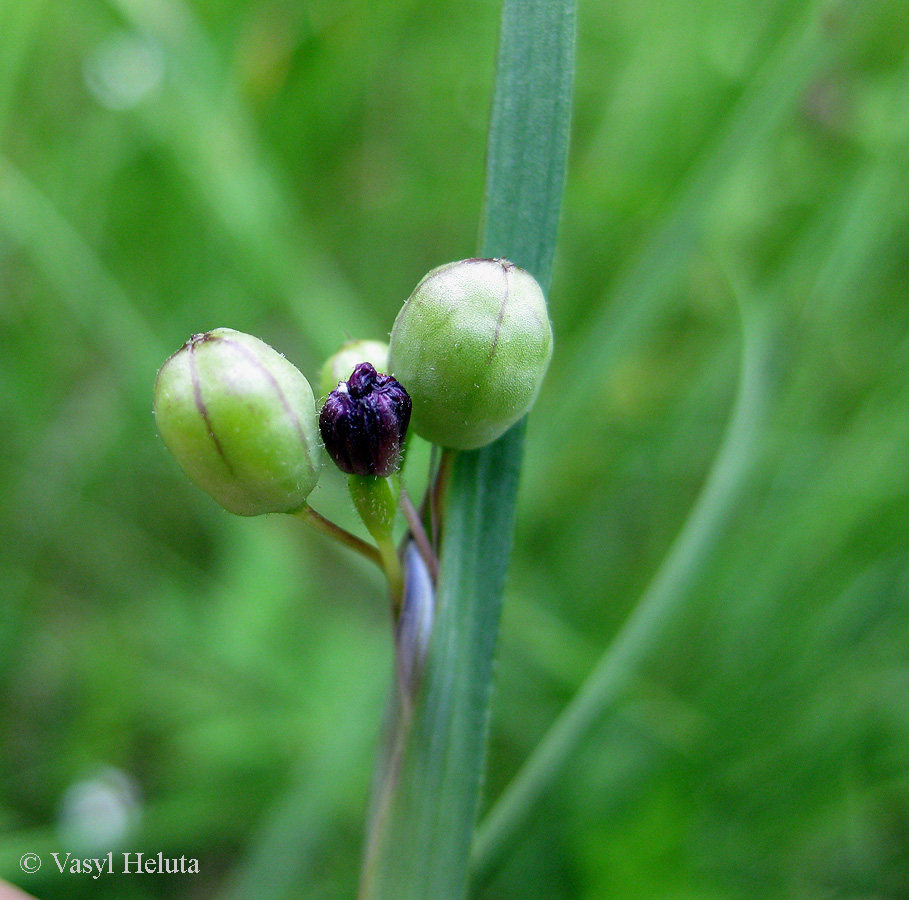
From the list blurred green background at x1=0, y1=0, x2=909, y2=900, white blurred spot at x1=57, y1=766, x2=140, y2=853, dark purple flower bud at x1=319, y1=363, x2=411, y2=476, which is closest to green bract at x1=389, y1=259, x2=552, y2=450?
dark purple flower bud at x1=319, y1=363, x2=411, y2=476

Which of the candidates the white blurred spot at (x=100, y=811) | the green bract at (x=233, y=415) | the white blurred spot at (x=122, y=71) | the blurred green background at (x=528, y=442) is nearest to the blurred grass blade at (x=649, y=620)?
the blurred green background at (x=528, y=442)

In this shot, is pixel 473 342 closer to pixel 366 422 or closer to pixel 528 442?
pixel 366 422

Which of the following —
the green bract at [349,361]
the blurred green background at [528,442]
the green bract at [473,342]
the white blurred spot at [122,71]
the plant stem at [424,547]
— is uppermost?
the white blurred spot at [122,71]

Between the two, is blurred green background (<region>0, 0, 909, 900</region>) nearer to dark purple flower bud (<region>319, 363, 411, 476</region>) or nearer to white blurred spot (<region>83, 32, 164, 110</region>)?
white blurred spot (<region>83, 32, 164, 110</region>)

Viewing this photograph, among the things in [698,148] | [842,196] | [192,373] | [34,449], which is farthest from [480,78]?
[192,373]

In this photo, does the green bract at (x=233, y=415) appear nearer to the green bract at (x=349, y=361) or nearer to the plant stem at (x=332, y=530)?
the plant stem at (x=332, y=530)
